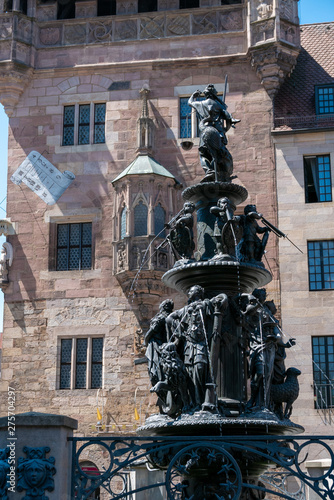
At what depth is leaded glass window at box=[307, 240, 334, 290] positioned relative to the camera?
27266 millimetres

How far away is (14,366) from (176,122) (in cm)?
983

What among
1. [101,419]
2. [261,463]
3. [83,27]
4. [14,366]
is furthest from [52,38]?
[261,463]

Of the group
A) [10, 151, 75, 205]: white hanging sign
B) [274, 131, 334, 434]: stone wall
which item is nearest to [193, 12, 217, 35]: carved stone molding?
[274, 131, 334, 434]: stone wall

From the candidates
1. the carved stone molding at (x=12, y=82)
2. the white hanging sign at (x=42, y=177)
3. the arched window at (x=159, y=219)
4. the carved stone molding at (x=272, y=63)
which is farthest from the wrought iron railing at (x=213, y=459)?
the carved stone molding at (x=12, y=82)

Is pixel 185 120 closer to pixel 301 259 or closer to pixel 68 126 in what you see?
pixel 68 126

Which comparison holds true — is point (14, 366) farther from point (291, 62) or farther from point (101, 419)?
point (291, 62)

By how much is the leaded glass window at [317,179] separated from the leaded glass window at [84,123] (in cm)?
762

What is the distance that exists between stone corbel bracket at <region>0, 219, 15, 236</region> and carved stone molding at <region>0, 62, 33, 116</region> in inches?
161

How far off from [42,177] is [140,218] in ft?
13.3

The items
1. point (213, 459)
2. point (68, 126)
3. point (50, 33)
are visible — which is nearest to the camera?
point (213, 459)

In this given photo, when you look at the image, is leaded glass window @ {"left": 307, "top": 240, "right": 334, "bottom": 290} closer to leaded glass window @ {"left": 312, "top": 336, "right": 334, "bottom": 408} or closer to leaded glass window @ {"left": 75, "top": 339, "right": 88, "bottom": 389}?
leaded glass window @ {"left": 312, "top": 336, "right": 334, "bottom": 408}

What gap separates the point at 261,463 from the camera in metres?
11.0

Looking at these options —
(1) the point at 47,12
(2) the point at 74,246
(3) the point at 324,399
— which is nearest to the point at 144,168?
(2) the point at 74,246

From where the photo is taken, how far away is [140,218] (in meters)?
27.8
